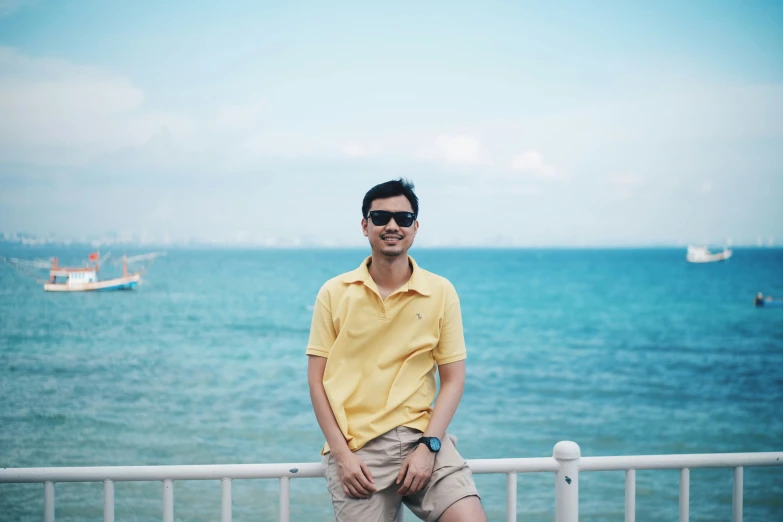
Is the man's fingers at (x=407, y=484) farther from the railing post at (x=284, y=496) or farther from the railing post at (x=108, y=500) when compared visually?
the railing post at (x=108, y=500)

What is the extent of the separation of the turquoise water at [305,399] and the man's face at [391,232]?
707 cm

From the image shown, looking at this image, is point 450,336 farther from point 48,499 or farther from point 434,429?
point 48,499

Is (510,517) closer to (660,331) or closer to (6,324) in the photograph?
(660,331)

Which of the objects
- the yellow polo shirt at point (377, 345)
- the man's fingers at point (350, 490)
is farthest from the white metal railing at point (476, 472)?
the yellow polo shirt at point (377, 345)

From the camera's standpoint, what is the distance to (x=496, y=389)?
1788 centimetres

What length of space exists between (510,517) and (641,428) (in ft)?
42.7

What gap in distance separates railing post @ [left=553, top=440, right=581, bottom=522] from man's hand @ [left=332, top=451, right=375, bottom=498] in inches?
26.6

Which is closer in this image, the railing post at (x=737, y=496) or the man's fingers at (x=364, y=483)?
the man's fingers at (x=364, y=483)

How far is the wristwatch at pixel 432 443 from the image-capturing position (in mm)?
2070

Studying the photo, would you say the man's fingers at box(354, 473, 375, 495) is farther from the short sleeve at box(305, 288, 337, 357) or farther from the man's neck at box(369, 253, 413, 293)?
the man's neck at box(369, 253, 413, 293)

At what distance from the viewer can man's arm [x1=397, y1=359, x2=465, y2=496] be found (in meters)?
2.05

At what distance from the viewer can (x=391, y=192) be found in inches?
85.1

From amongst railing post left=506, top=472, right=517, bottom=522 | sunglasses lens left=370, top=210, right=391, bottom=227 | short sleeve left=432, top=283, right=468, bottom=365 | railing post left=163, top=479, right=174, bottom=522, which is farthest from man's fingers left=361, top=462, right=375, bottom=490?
sunglasses lens left=370, top=210, right=391, bottom=227

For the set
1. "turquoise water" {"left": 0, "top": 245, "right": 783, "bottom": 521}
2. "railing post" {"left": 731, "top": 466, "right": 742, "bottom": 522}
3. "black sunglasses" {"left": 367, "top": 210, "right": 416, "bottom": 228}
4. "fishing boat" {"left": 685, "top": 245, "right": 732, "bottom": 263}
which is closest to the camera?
"black sunglasses" {"left": 367, "top": 210, "right": 416, "bottom": 228}
